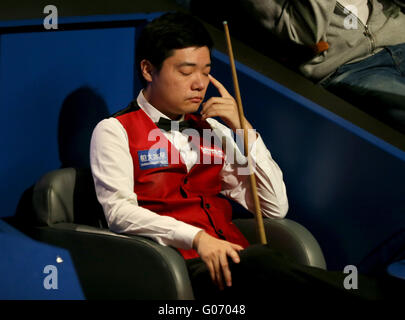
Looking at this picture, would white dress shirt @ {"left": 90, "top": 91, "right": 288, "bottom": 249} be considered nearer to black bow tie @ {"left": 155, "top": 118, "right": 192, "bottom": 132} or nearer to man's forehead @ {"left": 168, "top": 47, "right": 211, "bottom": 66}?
black bow tie @ {"left": 155, "top": 118, "right": 192, "bottom": 132}

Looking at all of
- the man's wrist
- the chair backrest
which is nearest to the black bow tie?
the chair backrest

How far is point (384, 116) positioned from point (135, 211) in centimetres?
96

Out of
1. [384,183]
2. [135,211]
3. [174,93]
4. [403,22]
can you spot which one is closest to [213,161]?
[174,93]

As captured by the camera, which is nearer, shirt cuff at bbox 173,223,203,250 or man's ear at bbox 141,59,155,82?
shirt cuff at bbox 173,223,203,250

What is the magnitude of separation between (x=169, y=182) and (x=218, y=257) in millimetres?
386

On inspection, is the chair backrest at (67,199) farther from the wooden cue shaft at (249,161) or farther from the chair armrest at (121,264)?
the wooden cue shaft at (249,161)

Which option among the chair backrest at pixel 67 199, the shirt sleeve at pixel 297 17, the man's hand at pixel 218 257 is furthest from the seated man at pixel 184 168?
the shirt sleeve at pixel 297 17

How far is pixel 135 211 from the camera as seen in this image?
65.7 inches

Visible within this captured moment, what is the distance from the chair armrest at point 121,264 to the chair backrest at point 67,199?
6 centimetres

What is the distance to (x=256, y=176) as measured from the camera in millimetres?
1945

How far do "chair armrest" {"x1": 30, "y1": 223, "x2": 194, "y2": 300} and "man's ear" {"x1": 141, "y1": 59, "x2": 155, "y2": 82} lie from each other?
0.50 metres

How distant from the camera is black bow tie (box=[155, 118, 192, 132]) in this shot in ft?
6.23

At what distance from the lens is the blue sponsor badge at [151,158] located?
1817 mm
